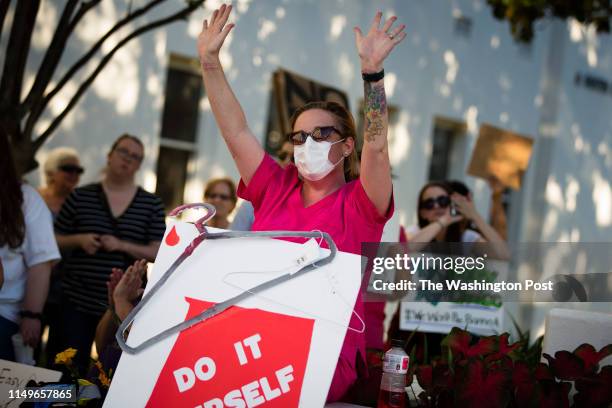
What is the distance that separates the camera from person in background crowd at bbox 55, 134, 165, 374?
489 centimetres

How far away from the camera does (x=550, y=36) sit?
13383mm

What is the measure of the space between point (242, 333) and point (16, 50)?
129 inches

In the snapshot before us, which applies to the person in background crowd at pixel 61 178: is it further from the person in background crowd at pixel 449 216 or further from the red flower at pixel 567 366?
the red flower at pixel 567 366

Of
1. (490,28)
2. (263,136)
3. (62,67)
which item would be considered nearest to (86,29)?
(62,67)

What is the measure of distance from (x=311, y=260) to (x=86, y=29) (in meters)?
5.81

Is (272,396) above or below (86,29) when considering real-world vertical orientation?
below

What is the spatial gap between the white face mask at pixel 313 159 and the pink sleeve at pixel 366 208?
0.20m

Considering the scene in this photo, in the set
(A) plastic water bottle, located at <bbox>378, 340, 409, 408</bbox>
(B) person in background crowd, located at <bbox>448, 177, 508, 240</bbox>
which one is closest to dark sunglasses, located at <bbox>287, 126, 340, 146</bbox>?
(A) plastic water bottle, located at <bbox>378, 340, 409, 408</bbox>

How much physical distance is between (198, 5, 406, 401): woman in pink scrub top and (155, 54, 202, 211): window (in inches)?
223

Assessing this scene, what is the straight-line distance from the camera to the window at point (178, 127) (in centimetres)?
859

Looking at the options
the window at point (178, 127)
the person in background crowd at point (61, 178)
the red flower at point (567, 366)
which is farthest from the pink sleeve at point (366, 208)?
the window at point (178, 127)

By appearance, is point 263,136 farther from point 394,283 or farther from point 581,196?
point 581,196

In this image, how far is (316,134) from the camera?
9.58ft

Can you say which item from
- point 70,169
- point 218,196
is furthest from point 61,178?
point 218,196
